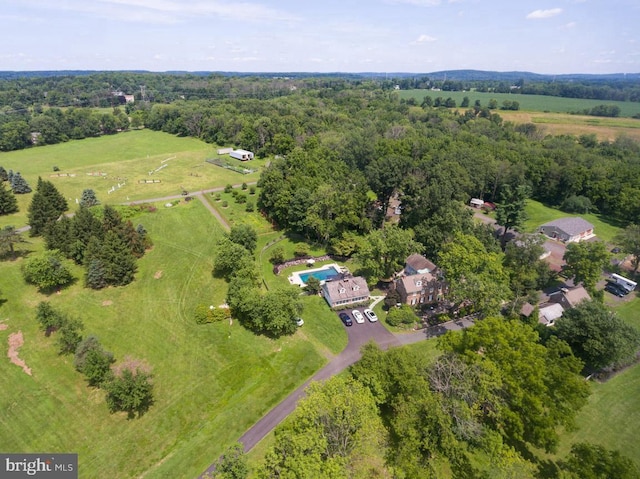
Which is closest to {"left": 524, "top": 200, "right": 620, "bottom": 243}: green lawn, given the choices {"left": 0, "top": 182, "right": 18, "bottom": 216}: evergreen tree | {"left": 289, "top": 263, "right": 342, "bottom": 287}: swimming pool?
{"left": 289, "top": 263, "right": 342, "bottom": 287}: swimming pool

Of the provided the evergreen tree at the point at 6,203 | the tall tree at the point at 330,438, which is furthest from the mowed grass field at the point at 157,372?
the evergreen tree at the point at 6,203

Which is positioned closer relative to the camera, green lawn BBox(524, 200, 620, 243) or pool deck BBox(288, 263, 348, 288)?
pool deck BBox(288, 263, 348, 288)

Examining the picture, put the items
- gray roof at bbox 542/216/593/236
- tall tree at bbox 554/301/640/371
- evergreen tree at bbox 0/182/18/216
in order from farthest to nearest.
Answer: evergreen tree at bbox 0/182/18/216 → gray roof at bbox 542/216/593/236 → tall tree at bbox 554/301/640/371

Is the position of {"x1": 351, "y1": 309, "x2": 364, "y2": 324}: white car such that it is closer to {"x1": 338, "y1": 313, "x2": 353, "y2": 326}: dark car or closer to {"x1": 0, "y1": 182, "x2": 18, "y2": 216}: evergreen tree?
{"x1": 338, "y1": 313, "x2": 353, "y2": 326}: dark car

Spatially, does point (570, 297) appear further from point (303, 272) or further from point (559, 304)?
point (303, 272)

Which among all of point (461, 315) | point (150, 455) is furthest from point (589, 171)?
point (150, 455)

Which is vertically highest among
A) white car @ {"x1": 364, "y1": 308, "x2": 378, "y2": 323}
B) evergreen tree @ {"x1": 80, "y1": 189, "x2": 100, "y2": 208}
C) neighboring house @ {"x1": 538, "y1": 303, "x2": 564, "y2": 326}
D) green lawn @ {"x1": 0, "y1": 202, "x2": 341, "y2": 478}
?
evergreen tree @ {"x1": 80, "y1": 189, "x2": 100, "y2": 208}

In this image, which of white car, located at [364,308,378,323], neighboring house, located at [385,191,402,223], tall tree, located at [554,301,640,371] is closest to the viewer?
tall tree, located at [554,301,640,371]
